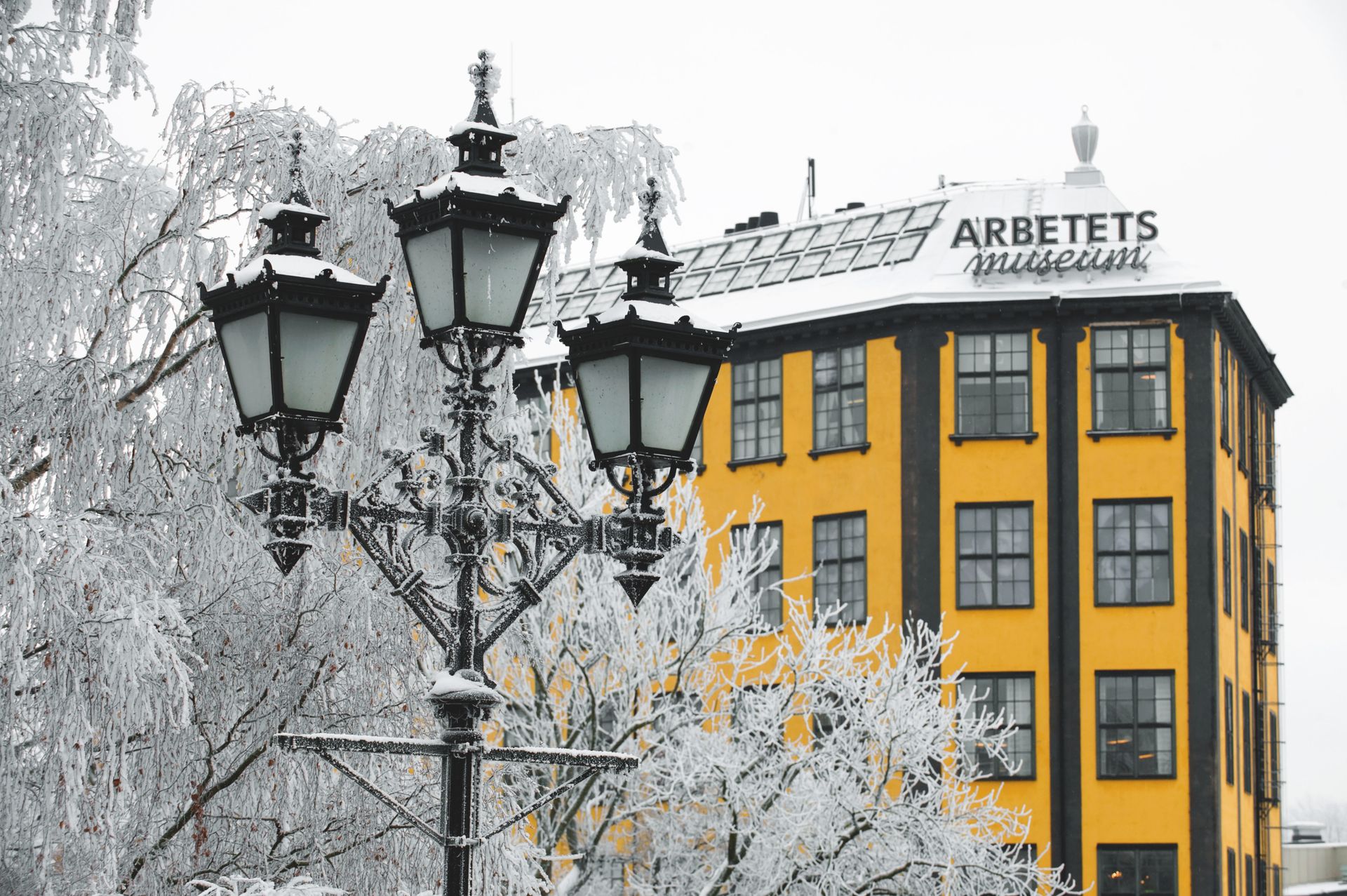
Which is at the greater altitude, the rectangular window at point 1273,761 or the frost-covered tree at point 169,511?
the frost-covered tree at point 169,511

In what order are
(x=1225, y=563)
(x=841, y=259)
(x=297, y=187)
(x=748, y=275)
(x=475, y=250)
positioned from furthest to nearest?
(x=748, y=275)
(x=841, y=259)
(x=1225, y=563)
(x=297, y=187)
(x=475, y=250)

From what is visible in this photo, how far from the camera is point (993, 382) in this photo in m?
39.2

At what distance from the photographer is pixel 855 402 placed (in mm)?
39969

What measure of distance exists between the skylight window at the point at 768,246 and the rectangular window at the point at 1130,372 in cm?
922

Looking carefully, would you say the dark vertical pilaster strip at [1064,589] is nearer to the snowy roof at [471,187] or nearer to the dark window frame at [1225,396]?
the dark window frame at [1225,396]

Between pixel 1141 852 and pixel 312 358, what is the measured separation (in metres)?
32.0

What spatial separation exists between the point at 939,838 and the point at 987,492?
13.1 metres

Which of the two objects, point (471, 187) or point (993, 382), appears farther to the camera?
point (993, 382)

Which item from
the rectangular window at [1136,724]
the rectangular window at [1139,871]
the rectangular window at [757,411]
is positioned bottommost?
Answer: the rectangular window at [1139,871]

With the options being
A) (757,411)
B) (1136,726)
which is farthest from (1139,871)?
(757,411)

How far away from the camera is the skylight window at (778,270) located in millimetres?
43938

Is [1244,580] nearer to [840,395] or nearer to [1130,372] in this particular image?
[1130,372]

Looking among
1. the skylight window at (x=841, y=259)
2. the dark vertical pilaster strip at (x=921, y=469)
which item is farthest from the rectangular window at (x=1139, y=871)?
the skylight window at (x=841, y=259)

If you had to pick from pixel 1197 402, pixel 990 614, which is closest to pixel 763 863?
pixel 990 614
